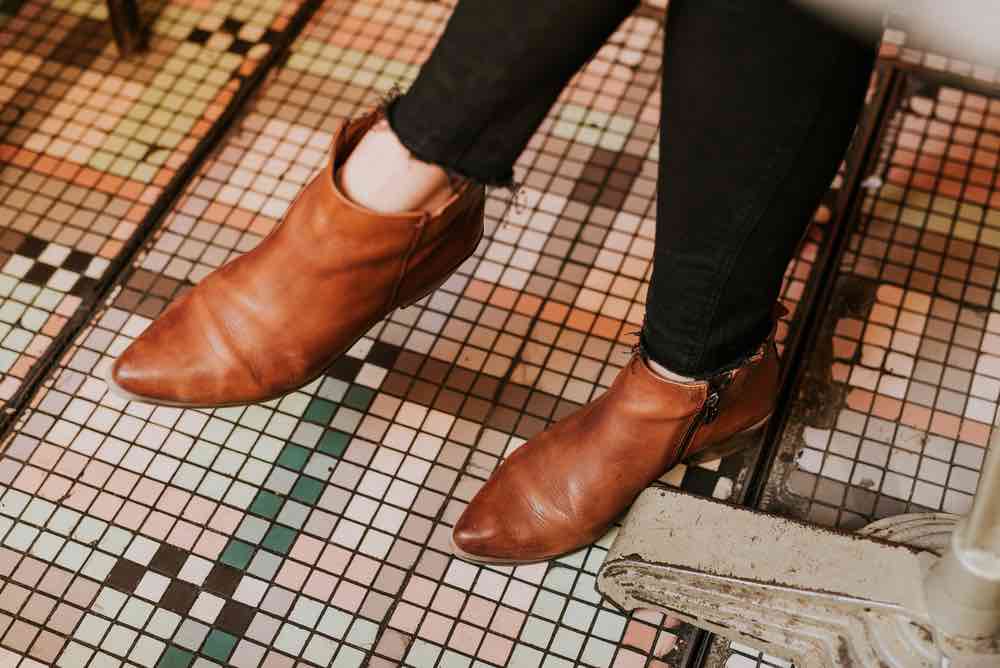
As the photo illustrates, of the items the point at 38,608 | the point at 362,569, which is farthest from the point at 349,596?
the point at 38,608

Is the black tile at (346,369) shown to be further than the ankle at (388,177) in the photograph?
Yes

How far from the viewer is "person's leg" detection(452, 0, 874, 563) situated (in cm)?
80

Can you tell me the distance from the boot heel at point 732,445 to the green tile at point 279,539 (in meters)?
0.49

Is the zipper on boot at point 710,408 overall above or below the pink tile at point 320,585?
above

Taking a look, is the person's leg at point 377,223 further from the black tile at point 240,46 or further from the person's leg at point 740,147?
the black tile at point 240,46

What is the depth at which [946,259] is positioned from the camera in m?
1.44

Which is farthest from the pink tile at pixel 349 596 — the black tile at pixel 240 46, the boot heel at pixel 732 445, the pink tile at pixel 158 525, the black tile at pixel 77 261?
the black tile at pixel 240 46

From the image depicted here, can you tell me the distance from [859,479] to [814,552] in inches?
9.0

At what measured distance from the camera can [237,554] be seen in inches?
46.7

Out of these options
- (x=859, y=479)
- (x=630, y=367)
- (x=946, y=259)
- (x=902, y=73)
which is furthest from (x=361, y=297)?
(x=902, y=73)

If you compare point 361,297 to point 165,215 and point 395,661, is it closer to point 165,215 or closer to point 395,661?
point 395,661

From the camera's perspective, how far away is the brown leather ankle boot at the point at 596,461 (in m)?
1.10

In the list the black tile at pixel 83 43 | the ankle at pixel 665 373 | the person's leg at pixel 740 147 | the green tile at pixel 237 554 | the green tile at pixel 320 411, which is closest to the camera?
the person's leg at pixel 740 147

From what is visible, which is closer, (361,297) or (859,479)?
(361,297)
